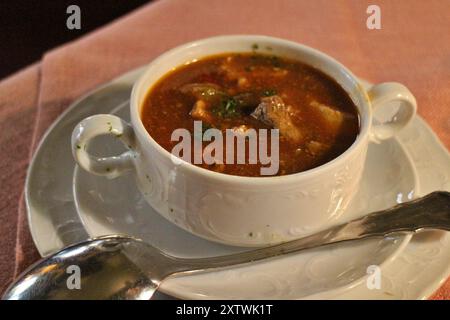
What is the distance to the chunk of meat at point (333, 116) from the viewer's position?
143 cm

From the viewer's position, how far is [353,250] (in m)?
1.30

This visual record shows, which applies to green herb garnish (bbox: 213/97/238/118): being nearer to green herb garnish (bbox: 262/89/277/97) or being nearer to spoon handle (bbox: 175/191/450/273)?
green herb garnish (bbox: 262/89/277/97)

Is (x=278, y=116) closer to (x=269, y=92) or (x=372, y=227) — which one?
(x=269, y=92)

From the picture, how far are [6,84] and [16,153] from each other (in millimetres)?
388

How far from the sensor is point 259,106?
1.43 metres

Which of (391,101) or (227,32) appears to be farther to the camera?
(227,32)

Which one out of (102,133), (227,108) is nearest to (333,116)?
(227,108)

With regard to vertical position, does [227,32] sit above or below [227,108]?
above

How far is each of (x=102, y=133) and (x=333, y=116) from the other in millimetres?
595

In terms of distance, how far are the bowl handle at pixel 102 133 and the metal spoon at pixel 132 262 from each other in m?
0.20

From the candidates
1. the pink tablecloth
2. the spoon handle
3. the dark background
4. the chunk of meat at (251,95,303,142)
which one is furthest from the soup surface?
the dark background

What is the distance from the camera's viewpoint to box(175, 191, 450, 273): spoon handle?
1.26 metres

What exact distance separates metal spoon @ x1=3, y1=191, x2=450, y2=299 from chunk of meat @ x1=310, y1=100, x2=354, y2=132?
258mm

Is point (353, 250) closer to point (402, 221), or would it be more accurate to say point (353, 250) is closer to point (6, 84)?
point (402, 221)
